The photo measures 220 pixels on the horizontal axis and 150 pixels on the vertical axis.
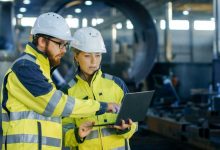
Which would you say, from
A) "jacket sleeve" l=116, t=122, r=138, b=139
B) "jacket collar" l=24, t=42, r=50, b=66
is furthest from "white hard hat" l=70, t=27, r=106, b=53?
"jacket sleeve" l=116, t=122, r=138, b=139

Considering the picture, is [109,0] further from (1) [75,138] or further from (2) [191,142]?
(1) [75,138]

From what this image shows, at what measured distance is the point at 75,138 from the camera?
3.39 m

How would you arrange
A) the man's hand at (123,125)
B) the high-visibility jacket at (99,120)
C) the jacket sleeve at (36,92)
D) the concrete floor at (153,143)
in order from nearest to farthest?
the jacket sleeve at (36,92)
the man's hand at (123,125)
the high-visibility jacket at (99,120)
the concrete floor at (153,143)

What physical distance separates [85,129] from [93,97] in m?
0.21

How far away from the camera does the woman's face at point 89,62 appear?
3.50m

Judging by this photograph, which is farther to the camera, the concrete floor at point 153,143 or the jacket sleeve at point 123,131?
the concrete floor at point 153,143

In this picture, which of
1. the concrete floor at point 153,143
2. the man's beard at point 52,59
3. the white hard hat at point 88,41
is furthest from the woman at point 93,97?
the concrete floor at point 153,143

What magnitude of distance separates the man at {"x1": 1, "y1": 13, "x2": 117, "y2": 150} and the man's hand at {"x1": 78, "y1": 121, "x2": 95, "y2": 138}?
0.12 meters

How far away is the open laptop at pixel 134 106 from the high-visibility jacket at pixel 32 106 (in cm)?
26

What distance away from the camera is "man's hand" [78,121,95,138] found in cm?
334

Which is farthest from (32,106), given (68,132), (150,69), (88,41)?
(150,69)

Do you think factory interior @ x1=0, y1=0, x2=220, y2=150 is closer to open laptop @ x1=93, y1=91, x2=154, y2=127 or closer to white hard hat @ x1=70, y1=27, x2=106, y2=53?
white hard hat @ x1=70, y1=27, x2=106, y2=53

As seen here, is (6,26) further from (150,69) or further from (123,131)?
(123,131)

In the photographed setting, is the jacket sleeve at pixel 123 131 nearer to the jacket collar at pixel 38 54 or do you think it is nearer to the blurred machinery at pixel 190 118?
the jacket collar at pixel 38 54
